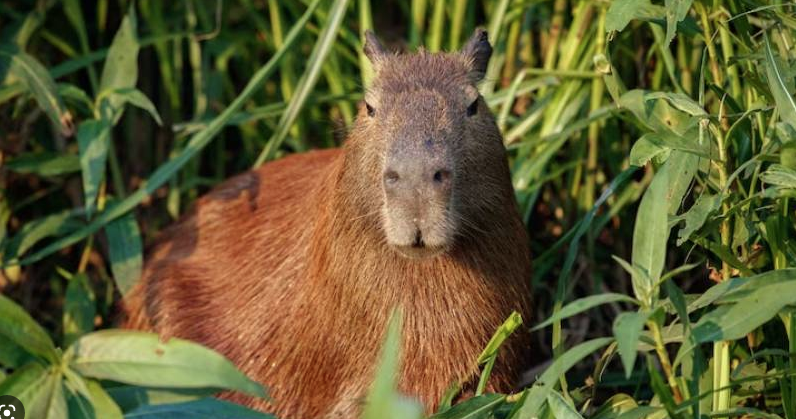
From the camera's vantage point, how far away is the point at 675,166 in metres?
3.73

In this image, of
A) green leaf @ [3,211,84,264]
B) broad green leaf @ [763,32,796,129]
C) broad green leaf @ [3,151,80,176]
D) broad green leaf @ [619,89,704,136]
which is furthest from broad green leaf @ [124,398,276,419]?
broad green leaf @ [3,151,80,176]

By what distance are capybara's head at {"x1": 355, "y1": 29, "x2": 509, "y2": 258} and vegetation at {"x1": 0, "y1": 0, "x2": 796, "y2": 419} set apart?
374 mm

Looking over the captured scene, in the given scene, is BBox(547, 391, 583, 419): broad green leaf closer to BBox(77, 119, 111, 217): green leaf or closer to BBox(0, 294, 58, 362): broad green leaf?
BBox(0, 294, 58, 362): broad green leaf

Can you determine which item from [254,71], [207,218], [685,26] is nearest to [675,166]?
[685,26]

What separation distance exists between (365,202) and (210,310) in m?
1.13

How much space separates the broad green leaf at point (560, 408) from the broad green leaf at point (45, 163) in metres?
2.57

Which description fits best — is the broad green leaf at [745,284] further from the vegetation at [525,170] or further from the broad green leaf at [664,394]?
the broad green leaf at [664,394]

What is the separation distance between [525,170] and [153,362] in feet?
8.66

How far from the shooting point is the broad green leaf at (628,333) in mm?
2828

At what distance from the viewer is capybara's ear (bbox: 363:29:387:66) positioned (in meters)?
4.42

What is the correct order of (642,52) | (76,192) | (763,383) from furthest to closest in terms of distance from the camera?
1. (76,192)
2. (642,52)
3. (763,383)

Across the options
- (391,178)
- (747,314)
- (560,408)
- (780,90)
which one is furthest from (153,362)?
(780,90)

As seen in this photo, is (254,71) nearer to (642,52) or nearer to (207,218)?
(207,218)

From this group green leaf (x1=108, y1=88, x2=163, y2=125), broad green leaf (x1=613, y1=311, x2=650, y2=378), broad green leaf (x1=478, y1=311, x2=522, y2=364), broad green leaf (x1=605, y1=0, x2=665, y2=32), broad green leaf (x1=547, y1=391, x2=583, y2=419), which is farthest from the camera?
green leaf (x1=108, y1=88, x2=163, y2=125)
